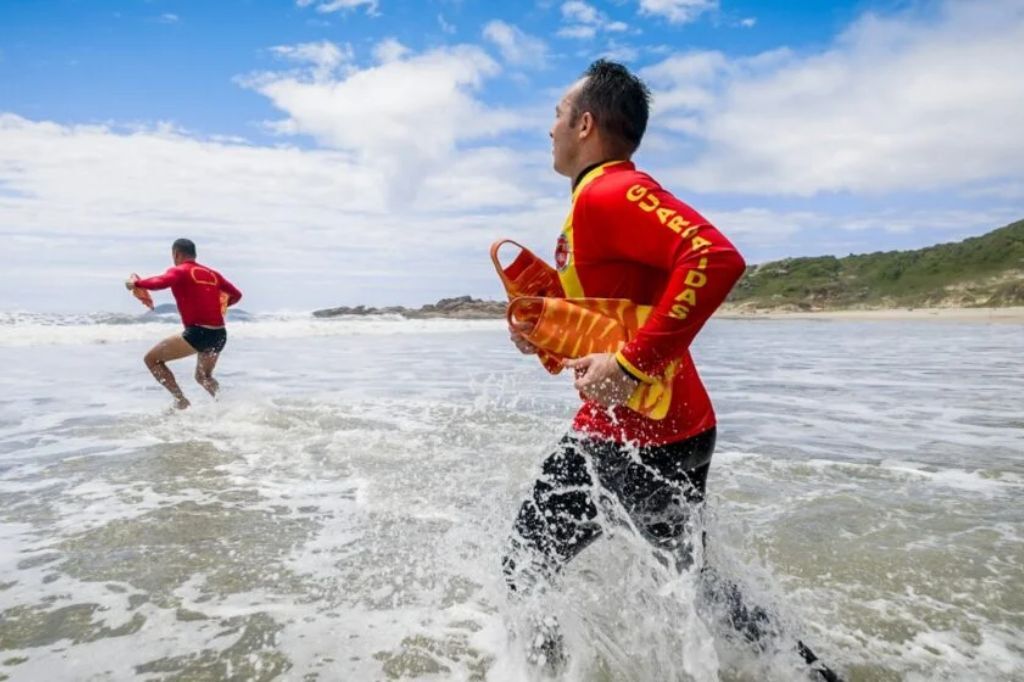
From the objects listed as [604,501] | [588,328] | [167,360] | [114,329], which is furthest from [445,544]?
[114,329]

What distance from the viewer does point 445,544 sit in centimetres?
425

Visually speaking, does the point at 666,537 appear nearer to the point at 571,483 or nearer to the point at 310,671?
the point at 571,483

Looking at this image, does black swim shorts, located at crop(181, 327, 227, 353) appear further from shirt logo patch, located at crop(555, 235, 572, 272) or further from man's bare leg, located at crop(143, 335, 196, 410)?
shirt logo patch, located at crop(555, 235, 572, 272)

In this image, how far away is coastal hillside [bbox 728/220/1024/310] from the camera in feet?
133

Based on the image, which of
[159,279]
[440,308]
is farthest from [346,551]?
[440,308]

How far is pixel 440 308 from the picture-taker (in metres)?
52.9

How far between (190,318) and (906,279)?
160ft

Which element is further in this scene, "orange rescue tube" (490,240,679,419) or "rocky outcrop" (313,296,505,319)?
"rocky outcrop" (313,296,505,319)

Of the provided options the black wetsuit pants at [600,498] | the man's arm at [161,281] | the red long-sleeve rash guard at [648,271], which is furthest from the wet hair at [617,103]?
the man's arm at [161,281]

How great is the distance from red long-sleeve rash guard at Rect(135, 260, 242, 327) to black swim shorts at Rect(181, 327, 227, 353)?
2.5 inches

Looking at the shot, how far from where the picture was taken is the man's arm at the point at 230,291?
9.23 m

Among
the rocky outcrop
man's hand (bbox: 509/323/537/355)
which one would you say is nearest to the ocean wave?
the rocky outcrop

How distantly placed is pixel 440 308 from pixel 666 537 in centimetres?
5092

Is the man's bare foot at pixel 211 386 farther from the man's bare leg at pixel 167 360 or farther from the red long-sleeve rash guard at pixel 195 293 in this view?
the red long-sleeve rash guard at pixel 195 293
